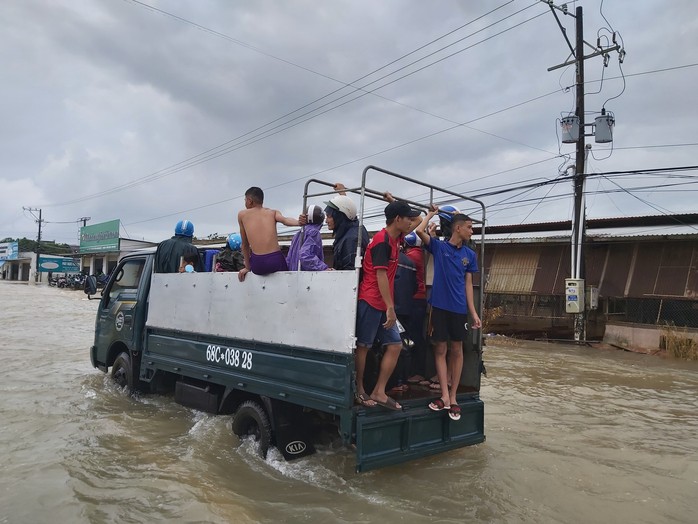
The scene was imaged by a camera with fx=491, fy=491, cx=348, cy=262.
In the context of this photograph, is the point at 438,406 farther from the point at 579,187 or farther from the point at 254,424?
the point at 579,187

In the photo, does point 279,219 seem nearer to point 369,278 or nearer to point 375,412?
point 369,278

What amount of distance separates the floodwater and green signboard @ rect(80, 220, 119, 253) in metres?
41.5

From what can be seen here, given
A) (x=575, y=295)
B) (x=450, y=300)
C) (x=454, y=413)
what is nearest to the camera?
(x=454, y=413)

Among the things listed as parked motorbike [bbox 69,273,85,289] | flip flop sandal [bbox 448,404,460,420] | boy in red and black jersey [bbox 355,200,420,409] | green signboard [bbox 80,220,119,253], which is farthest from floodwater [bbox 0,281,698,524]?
green signboard [bbox 80,220,119,253]

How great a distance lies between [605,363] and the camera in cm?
1116

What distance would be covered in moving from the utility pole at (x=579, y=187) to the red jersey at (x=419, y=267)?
10039 mm

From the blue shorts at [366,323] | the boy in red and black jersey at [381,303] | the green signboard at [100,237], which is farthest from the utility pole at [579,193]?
the green signboard at [100,237]

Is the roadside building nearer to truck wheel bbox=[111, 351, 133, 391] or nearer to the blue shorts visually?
truck wheel bbox=[111, 351, 133, 391]

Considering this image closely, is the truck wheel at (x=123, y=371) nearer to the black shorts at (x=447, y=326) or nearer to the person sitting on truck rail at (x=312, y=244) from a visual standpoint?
the person sitting on truck rail at (x=312, y=244)

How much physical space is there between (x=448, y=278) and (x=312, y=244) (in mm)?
1195

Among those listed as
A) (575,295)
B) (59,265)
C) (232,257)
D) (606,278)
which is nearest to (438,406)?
(232,257)

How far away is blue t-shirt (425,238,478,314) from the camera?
4164 millimetres

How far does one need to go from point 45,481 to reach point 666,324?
A: 13.7 meters

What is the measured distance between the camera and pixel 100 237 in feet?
156
